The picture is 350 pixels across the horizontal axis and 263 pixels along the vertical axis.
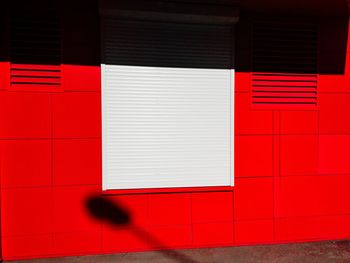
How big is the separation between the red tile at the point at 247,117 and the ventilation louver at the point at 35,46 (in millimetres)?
2598

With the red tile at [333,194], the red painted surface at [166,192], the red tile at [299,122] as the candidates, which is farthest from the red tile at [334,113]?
the red tile at [333,194]

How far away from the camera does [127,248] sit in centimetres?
473

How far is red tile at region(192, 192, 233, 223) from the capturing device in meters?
4.88

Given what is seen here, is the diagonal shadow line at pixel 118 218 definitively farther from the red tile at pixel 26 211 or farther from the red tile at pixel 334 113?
the red tile at pixel 334 113

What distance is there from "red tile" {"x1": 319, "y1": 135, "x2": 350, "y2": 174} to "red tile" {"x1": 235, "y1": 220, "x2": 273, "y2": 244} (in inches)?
48.3

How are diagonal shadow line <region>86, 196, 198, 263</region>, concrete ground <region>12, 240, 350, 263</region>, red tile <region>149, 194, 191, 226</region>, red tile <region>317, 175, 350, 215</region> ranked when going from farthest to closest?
1. red tile <region>317, 175, 350, 215</region>
2. red tile <region>149, 194, 191, 226</region>
3. diagonal shadow line <region>86, 196, 198, 263</region>
4. concrete ground <region>12, 240, 350, 263</region>

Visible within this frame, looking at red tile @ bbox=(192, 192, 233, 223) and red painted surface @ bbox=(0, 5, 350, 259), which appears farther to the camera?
red tile @ bbox=(192, 192, 233, 223)

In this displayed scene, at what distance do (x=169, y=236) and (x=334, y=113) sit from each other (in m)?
3.18

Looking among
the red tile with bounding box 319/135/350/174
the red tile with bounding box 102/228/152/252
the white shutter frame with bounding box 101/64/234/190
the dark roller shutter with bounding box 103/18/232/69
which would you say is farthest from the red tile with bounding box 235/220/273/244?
the dark roller shutter with bounding box 103/18/232/69

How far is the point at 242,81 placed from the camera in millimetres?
4945

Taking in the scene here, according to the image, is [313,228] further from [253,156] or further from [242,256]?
[253,156]

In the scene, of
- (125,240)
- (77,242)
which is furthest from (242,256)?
(77,242)

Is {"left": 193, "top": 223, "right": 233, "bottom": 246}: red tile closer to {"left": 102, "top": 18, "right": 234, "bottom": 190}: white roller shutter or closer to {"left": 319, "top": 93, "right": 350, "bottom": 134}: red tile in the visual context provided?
{"left": 102, "top": 18, "right": 234, "bottom": 190}: white roller shutter

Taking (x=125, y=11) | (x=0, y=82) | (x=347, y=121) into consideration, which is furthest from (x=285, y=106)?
(x=0, y=82)
